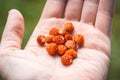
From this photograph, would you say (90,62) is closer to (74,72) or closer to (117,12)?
(74,72)

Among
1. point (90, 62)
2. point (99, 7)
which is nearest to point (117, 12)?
point (99, 7)

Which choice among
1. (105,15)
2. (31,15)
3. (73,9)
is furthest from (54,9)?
(31,15)

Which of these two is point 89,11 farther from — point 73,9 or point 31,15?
point 31,15

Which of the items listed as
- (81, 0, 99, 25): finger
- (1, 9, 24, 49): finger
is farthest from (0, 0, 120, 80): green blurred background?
(1, 9, 24, 49): finger

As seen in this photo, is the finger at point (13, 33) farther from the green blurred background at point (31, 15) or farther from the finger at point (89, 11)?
the green blurred background at point (31, 15)

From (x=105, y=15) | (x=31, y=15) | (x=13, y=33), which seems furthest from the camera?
(x=31, y=15)

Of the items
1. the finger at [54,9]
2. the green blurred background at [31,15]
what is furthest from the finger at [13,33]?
the green blurred background at [31,15]

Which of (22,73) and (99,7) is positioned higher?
(99,7)
